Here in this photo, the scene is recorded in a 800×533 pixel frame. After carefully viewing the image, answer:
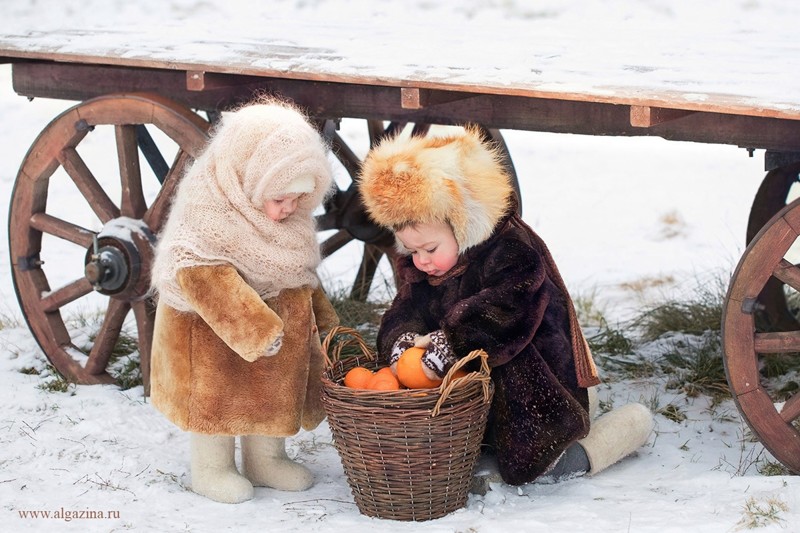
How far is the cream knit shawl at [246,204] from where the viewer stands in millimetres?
3469

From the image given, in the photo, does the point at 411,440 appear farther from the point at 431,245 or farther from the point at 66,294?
the point at 66,294

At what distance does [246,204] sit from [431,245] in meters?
0.61

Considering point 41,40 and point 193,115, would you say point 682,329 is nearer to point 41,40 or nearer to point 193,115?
point 193,115

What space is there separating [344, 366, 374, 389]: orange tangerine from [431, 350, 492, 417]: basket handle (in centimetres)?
29

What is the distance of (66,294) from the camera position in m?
4.60

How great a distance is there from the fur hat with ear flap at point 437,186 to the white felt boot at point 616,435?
2.76 feet

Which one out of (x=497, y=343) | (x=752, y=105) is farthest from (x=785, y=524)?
(x=752, y=105)

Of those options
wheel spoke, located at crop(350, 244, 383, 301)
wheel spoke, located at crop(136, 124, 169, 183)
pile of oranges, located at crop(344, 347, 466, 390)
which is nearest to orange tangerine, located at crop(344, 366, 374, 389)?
pile of oranges, located at crop(344, 347, 466, 390)

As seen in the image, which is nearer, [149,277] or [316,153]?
[316,153]

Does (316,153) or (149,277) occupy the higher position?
(316,153)

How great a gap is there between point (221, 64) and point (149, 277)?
2.98 ft

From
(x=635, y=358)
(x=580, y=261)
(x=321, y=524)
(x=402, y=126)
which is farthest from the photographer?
(x=580, y=261)

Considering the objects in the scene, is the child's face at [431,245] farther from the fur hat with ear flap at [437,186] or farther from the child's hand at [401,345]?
the child's hand at [401,345]

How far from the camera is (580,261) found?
24.1ft
